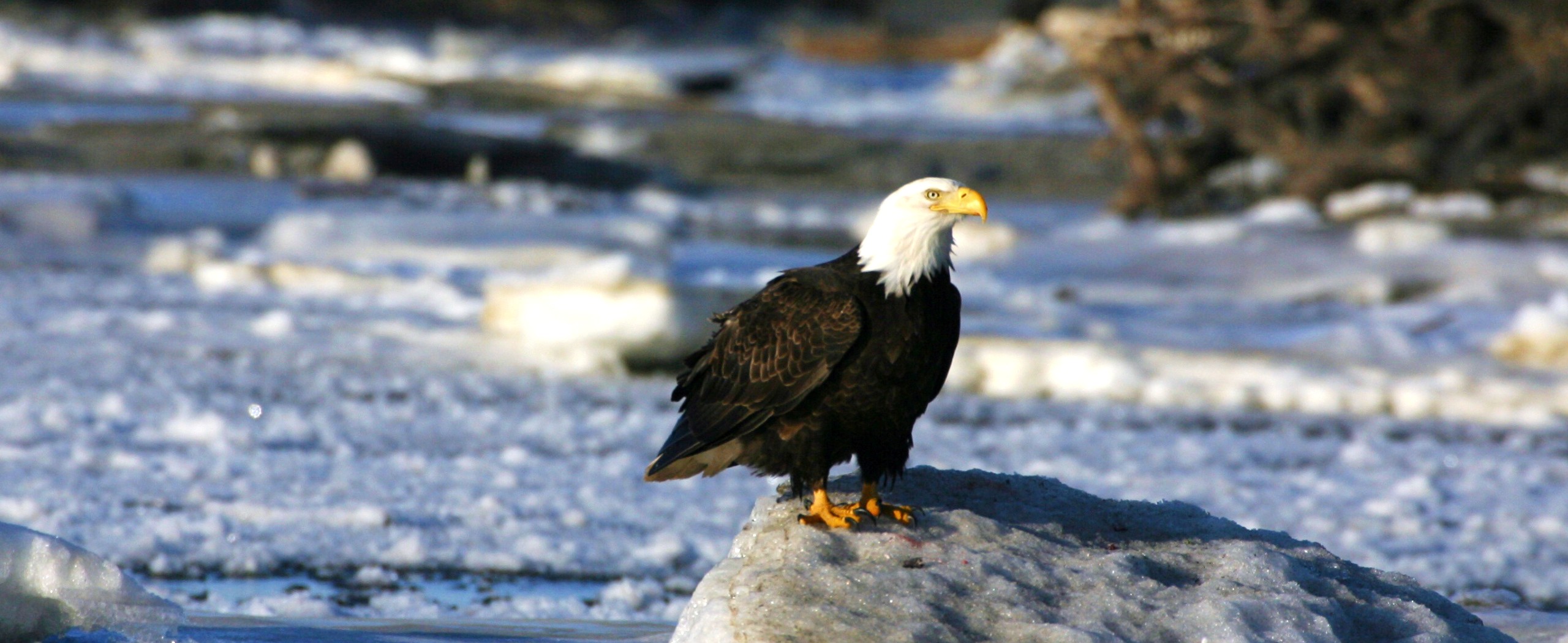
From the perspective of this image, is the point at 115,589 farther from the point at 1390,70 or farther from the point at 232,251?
the point at 1390,70

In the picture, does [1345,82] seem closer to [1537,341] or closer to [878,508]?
[1537,341]

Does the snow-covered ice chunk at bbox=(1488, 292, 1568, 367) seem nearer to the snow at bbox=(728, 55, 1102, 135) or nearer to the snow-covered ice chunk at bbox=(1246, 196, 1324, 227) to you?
the snow-covered ice chunk at bbox=(1246, 196, 1324, 227)

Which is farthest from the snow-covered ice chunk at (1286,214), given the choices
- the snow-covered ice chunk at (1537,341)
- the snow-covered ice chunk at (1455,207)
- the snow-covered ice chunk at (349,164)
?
the snow-covered ice chunk at (349,164)

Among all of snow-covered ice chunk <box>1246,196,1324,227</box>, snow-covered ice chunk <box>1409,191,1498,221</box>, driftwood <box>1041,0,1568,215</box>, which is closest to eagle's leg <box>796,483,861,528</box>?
snow-covered ice chunk <box>1246,196,1324,227</box>

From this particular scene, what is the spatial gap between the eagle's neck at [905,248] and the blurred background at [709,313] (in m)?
1.03

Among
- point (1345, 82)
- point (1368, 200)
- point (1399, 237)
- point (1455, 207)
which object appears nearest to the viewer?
point (1399, 237)

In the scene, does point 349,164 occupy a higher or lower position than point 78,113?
lower

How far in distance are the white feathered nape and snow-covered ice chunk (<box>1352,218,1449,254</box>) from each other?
717 cm

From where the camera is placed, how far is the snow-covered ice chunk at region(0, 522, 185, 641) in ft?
9.16

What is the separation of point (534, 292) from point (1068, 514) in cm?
402

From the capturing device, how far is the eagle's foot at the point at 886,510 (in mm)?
2979

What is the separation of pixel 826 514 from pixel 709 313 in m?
3.60

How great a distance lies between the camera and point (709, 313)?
21.4 feet

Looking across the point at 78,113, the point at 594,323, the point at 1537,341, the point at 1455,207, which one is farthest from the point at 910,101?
the point at 594,323
